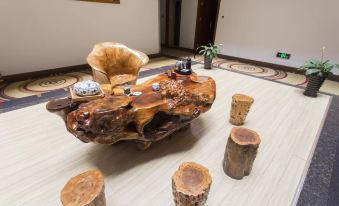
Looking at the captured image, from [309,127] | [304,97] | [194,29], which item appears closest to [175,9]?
[194,29]

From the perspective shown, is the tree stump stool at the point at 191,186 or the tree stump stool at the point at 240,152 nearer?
the tree stump stool at the point at 191,186

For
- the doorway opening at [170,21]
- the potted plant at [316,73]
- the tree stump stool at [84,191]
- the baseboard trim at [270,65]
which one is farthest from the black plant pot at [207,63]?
the tree stump stool at [84,191]

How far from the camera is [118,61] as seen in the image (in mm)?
2320

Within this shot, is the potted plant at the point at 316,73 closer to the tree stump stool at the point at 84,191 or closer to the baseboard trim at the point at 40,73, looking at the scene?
the tree stump stool at the point at 84,191

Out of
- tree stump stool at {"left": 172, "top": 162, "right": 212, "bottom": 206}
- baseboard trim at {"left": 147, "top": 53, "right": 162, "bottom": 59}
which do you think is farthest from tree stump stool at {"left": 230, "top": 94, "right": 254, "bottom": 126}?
baseboard trim at {"left": 147, "top": 53, "right": 162, "bottom": 59}

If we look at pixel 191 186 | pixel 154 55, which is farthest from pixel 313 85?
pixel 154 55

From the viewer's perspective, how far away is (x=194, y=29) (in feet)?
17.7

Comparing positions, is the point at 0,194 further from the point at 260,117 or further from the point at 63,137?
the point at 260,117

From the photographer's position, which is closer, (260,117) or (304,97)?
(260,117)

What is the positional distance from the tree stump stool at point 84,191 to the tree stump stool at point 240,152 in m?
0.80

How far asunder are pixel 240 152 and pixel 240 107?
71 centimetres

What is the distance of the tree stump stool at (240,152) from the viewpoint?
116 cm

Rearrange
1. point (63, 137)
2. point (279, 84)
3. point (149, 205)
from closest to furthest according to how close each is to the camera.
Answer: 1. point (149, 205)
2. point (63, 137)
3. point (279, 84)

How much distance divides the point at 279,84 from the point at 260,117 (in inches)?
55.6
